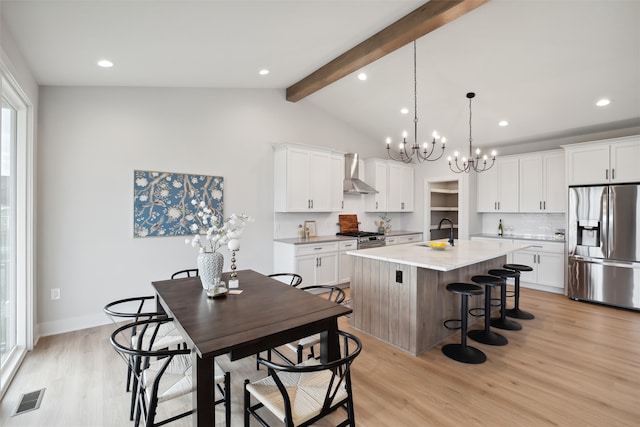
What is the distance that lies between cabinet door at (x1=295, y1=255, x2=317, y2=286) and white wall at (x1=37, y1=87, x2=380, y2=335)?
72 cm

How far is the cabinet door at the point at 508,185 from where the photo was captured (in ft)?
18.2

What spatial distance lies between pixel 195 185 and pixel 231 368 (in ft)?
8.01

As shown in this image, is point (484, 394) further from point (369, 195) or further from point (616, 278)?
point (369, 195)

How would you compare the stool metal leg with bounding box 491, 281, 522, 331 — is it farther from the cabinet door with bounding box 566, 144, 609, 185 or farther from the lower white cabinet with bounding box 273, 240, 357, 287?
the cabinet door with bounding box 566, 144, 609, 185

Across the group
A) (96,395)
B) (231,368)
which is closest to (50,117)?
(96,395)

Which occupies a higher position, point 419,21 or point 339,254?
point 419,21

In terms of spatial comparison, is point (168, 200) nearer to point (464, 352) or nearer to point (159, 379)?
point (159, 379)

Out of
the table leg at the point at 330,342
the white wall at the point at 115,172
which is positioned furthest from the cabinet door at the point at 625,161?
the white wall at the point at 115,172

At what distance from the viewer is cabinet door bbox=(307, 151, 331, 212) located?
16.7ft

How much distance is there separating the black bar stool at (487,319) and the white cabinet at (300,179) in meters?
2.72

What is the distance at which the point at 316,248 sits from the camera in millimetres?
4879

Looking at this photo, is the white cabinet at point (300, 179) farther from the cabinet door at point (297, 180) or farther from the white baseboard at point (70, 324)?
the white baseboard at point (70, 324)

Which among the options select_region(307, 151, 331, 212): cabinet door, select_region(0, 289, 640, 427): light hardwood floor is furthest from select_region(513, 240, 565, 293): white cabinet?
select_region(307, 151, 331, 212): cabinet door

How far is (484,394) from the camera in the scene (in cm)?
233
